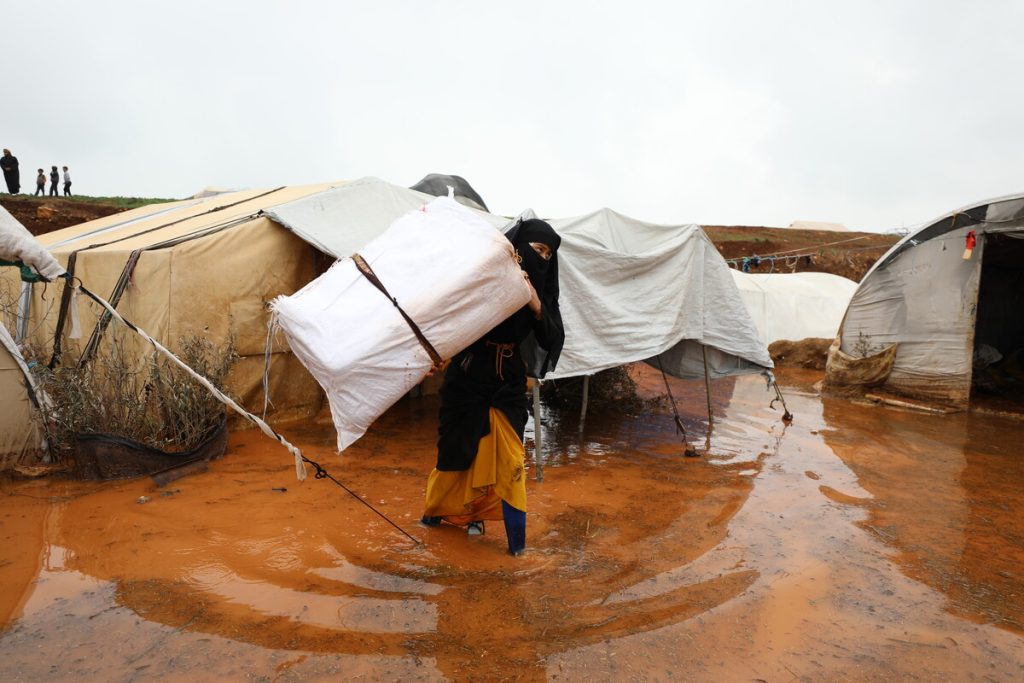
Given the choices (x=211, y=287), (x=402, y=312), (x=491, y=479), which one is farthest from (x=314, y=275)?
(x=402, y=312)

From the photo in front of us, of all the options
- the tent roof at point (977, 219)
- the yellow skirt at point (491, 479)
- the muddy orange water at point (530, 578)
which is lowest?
the muddy orange water at point (530, 578)

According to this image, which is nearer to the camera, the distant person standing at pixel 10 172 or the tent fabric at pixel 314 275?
the tent fabric at pixel 314 275

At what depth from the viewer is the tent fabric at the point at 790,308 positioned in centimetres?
1327

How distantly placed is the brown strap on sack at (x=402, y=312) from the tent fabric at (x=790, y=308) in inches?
455

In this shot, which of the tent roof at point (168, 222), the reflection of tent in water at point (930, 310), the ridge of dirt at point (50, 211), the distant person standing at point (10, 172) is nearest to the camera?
the tent roof at point (168, 222)

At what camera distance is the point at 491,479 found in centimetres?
321

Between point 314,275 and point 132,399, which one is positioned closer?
point 132,399

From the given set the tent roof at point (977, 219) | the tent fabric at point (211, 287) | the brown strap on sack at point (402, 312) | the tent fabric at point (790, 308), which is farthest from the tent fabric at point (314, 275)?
the tent fabric at point (790, 308)

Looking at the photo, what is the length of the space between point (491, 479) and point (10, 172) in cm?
2136

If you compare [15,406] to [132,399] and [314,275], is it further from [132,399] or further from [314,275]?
[314,275]

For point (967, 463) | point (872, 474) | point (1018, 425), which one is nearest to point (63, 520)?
point (872, 474)

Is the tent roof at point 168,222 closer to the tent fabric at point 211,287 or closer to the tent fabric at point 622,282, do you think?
the tent fabric at point 211,287

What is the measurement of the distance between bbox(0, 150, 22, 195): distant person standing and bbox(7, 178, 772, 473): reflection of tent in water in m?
15.4

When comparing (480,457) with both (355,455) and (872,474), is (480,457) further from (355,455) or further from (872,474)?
(872,474)
